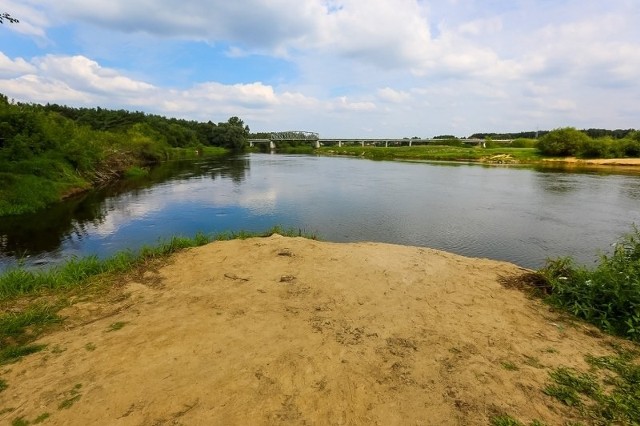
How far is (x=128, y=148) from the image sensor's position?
50.2m

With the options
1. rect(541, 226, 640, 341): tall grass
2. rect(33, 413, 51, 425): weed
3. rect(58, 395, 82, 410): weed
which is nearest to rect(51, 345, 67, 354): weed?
rect(58, 395, 82, 410): weed

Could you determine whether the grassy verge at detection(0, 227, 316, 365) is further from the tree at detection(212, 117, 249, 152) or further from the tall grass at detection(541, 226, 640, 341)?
the tree at detection(212, 117, 249, 152)

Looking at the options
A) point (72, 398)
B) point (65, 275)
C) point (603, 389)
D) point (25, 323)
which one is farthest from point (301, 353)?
→ point (65, 275)

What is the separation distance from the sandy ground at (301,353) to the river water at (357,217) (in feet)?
25.4

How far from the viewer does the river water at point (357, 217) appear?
15656mm

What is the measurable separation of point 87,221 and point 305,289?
17.9m

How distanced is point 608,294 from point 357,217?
1461 centimetres

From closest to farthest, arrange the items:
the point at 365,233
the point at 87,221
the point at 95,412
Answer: the point at 95,412 → the point at 365,233 → the point at 87,221

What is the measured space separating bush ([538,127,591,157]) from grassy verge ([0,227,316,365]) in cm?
7984

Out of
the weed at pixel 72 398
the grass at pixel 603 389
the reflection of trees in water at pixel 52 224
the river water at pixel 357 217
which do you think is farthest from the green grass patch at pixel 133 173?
the grass at pixel 603 389

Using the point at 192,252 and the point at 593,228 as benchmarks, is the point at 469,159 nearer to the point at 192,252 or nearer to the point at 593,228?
the point at 593,228

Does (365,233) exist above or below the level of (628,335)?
below

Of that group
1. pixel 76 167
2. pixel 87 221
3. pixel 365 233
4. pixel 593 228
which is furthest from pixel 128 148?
pixel 593 228

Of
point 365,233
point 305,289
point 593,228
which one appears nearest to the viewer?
point 305,289
